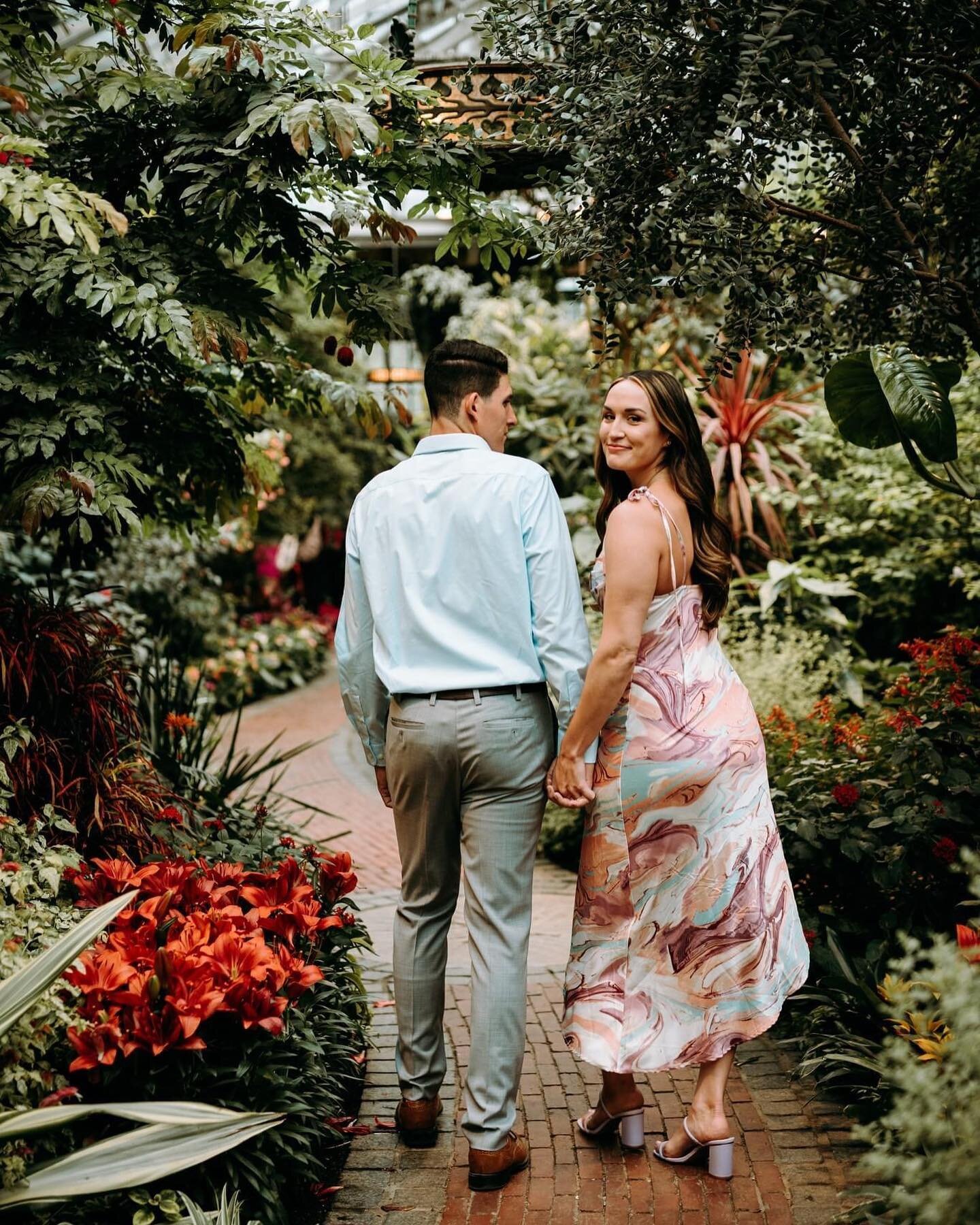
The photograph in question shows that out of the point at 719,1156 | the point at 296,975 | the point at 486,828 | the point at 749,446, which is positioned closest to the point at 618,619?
the point at 486,828

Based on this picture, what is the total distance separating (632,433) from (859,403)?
1161 mm

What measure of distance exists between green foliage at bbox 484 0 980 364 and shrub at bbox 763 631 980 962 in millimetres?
1242

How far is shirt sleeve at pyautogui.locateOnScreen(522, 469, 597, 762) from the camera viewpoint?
2926mm

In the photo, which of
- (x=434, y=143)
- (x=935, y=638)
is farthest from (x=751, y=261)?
(x=935, y=638)

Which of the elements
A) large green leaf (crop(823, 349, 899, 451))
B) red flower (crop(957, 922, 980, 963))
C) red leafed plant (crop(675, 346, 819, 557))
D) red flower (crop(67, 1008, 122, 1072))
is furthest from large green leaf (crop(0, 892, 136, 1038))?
red leafed plant (crop(675, 346, 819, 557))

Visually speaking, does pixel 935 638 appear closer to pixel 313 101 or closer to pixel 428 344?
pixel 313 101

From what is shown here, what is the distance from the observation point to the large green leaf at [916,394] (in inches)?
134

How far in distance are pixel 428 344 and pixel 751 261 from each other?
46.7ft

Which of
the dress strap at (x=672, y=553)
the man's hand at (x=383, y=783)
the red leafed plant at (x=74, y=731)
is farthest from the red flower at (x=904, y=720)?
the red leafed plant at (x=74, y=731)

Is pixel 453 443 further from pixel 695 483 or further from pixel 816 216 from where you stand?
pixel 816 216

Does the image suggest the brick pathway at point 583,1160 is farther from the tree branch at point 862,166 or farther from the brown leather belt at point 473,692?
the tree branch at point 862,166

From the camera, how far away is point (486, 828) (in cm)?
296

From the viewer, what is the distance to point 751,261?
340 cm

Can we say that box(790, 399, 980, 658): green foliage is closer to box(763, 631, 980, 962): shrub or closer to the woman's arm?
box(763, 631, 980, 962): shrub
